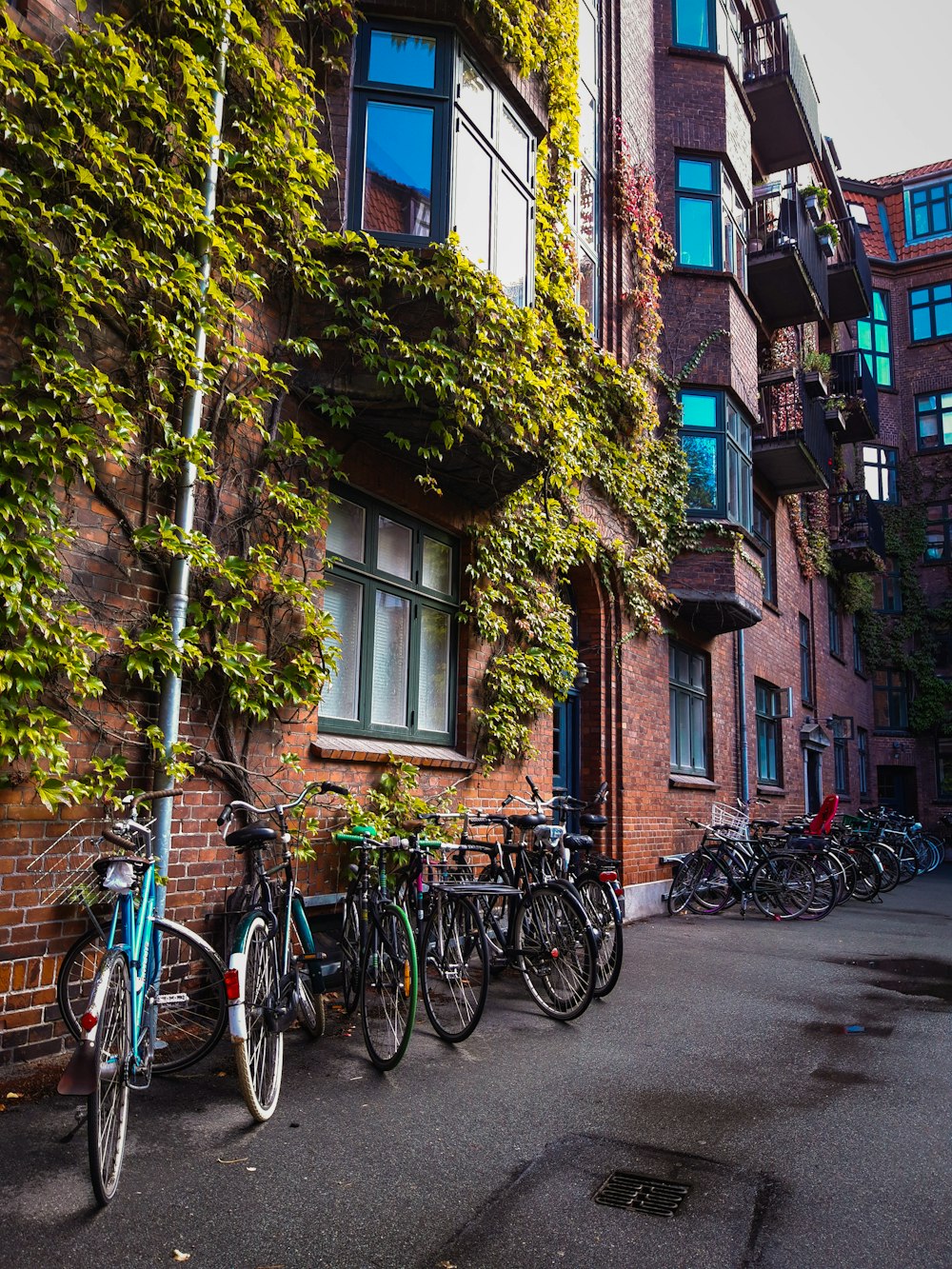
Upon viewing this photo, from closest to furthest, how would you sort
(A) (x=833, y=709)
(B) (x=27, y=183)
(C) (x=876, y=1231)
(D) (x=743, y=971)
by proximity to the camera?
1. (C) (x=876, y=1231)
2. (B) (x=27, y=183)
3. (D) (x=743, y=971)
4. (A) (x=833, y=709)

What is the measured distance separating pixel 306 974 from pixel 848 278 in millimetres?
22239

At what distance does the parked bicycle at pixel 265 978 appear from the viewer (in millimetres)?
3971

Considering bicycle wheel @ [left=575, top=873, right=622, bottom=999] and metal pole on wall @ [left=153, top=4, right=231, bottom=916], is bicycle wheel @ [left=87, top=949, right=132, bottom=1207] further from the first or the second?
bicycle wheel @ [left=575, top=873, right=622, bottom=999]

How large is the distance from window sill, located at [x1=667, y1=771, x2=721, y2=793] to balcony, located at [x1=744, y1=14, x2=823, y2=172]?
12.1 meters

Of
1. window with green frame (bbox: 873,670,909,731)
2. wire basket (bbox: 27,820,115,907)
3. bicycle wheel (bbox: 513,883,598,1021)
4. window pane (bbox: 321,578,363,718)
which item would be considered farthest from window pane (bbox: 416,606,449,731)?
window with green frame (bbox: 873,670,909,731)

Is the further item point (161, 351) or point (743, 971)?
point (743, 971)

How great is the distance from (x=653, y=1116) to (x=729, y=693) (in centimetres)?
1171

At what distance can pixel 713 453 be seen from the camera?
1392 cm

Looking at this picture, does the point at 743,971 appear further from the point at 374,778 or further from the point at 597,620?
the point at 597,620

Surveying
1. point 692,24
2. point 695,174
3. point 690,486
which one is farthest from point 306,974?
point 692,24

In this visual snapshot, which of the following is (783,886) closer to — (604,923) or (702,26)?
(604,923)

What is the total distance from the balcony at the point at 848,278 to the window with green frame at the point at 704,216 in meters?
8.74

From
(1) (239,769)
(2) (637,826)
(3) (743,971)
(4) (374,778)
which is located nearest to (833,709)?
(2) (637,826)

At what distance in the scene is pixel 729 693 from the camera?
612 inches
